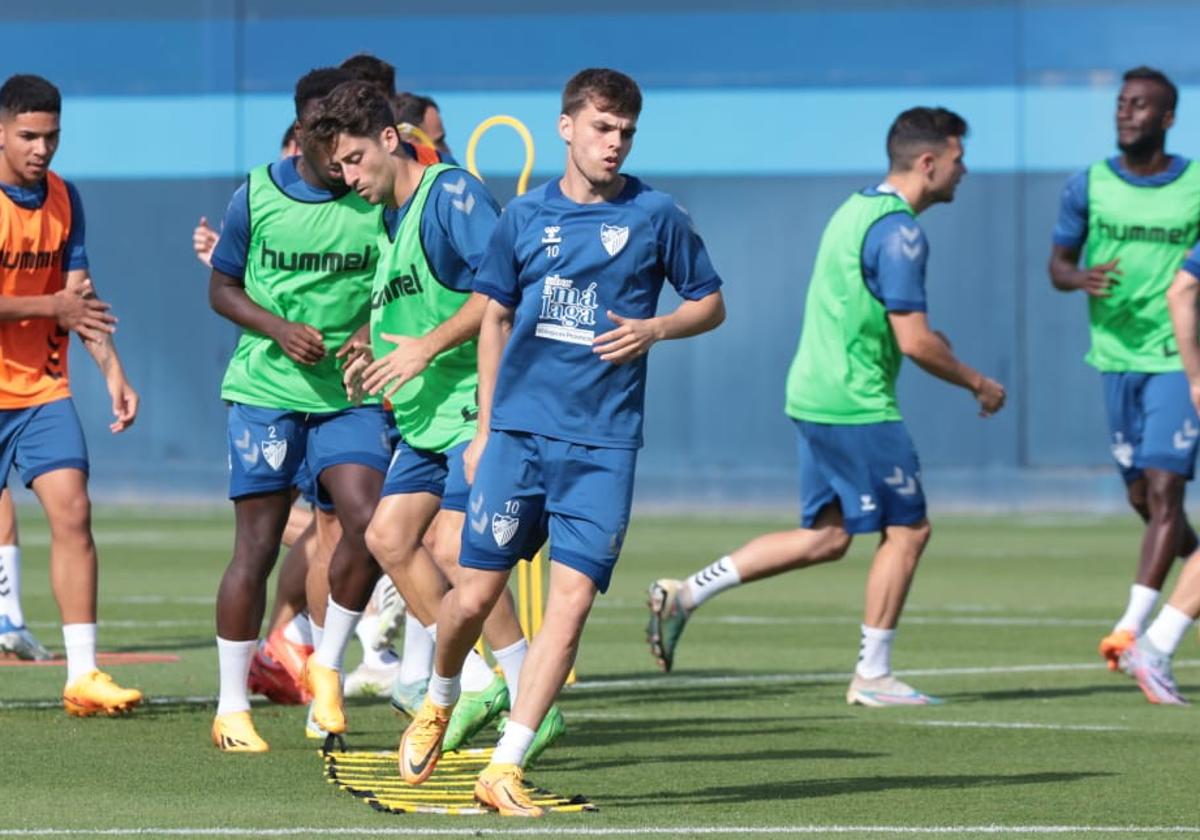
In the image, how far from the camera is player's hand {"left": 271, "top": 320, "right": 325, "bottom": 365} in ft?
29.4

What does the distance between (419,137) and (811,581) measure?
301 inches

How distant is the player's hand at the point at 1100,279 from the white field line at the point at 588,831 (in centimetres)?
568

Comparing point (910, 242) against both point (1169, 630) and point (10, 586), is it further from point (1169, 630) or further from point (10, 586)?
point (10, 586)

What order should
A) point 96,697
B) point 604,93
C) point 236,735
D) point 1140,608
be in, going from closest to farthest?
point 604,93 → point 236,735 → point 96,697 → point 1140,608

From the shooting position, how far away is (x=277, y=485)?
9164 mm

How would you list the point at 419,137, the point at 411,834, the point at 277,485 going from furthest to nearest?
the point at 419,137, the point at 277,485, the point at 411,834

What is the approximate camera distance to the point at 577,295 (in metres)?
7.48

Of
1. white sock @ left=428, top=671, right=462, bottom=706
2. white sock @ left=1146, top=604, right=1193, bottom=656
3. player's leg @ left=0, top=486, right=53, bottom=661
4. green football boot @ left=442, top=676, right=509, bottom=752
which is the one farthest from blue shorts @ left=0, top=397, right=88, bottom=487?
white sock @ left=1146, top=604, right=1193, bottom=656

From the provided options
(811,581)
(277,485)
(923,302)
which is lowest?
(811,581)

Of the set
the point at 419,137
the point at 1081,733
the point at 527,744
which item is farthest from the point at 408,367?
the point at 1081,733

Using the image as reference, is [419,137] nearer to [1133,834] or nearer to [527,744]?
[527,744]

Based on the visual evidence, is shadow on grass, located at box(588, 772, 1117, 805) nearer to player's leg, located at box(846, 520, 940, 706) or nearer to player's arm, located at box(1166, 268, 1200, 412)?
player's leg, located at box(846, 520, 940, 706)

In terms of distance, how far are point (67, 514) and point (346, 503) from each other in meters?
1.38

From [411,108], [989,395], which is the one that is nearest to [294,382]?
[411,108]
